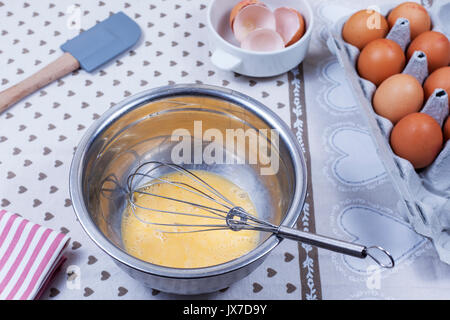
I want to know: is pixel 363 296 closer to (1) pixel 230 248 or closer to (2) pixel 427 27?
(1) pixel 230 248

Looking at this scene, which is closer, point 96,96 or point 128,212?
point 128,212

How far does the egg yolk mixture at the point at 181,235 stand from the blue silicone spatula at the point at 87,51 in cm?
25

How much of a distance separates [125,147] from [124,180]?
42 millimetres

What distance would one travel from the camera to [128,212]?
601 mm

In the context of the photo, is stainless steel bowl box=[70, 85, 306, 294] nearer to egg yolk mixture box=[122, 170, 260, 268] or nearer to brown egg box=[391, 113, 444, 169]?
egg yolk mixture box=[122, 170, 260, 268]

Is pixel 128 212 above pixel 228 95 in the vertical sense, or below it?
below

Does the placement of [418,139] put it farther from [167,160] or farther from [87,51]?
[87,51]

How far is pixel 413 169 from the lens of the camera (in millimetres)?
589

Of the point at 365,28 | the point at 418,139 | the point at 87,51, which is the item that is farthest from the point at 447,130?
the point at 87,51

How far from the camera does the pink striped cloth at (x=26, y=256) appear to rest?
546 millimetres

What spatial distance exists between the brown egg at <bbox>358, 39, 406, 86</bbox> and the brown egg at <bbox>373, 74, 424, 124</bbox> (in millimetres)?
22

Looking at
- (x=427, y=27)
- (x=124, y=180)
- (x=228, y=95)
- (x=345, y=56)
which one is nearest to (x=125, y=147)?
(x=124, y=180)

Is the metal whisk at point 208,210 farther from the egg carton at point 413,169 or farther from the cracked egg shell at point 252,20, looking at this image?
the cracked egg shell at point 252,20

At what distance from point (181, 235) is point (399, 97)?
0.31 m
